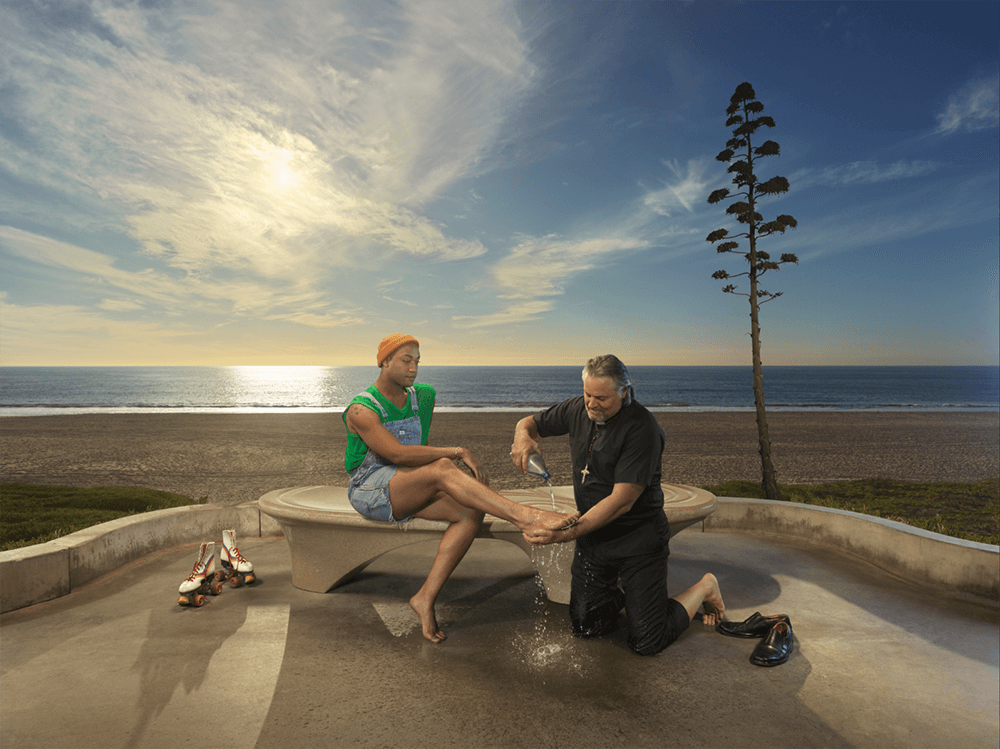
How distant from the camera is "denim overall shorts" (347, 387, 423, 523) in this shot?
3457mm

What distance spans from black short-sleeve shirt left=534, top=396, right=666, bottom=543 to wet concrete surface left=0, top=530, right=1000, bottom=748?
2.41ft

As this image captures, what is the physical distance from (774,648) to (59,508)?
702cm

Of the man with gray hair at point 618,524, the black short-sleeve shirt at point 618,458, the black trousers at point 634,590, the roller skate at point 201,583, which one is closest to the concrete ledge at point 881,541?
the man with gray hair at point 618,524

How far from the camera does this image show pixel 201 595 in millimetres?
3609

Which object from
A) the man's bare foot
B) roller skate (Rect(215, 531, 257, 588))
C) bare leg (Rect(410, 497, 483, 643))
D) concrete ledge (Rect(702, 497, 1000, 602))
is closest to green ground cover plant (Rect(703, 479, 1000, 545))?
concrete ledge (Rect(702, 497, 1000, 602))

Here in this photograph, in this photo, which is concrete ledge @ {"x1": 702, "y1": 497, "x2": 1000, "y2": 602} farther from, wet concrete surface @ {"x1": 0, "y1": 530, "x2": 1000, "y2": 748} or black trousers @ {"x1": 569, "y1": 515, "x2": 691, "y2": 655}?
black trousers @ {"x1": 569, "y1": 515, "x2": 691, "y2": 655}

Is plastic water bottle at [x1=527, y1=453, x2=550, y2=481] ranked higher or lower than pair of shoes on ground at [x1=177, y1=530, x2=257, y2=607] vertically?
higher

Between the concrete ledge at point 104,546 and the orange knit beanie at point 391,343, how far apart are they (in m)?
2.55

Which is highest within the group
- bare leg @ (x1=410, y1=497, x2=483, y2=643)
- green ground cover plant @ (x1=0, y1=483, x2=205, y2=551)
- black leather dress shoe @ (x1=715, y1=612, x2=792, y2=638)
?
bare leg @ (x1=410, y1=497, x2=483, y2=643)

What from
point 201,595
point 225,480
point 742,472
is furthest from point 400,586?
point 742,472

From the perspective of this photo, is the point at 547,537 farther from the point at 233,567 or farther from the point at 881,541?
the point at 881,541

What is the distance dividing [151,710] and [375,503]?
1423 mm

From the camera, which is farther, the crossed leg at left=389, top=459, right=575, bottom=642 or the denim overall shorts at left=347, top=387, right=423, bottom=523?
the denim overall shorts at left=347, top=387, right=423, bottom=523

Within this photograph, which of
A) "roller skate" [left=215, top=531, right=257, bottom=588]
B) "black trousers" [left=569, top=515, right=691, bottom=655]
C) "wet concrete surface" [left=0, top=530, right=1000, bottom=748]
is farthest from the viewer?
"roller skate" [left=215, top=531, right=257, bottom=588]
